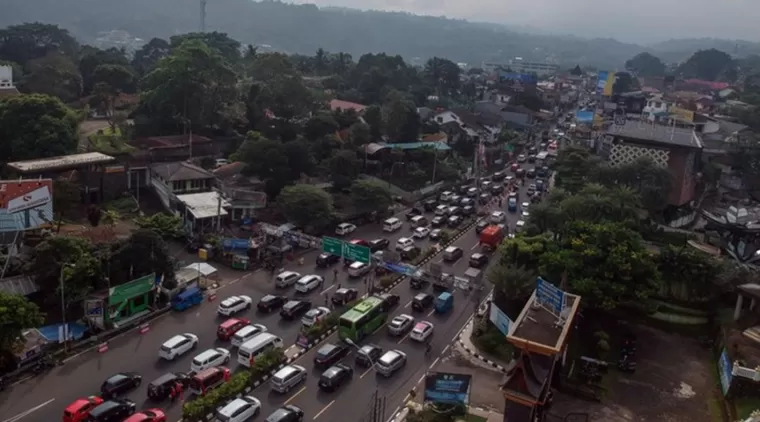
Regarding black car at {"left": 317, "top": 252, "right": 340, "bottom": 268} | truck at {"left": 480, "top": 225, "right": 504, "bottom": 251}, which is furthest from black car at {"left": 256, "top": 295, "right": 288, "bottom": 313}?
truck at {"left": 480, "top": 225, "right": 504, "bottom": 251}

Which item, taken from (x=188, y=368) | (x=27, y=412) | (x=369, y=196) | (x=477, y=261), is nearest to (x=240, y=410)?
(x=188, y=368)

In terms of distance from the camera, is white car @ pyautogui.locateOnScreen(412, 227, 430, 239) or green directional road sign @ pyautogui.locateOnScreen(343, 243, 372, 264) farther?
white car @ pyautogui.locateOnScreen(412, 227, 430, 239)

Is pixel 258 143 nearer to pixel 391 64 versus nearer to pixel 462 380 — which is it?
pixel 462 380

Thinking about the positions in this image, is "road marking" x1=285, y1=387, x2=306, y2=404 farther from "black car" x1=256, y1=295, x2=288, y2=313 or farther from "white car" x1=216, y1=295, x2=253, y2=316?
"white car" x1=216, y1=295, x2=253, y2=316

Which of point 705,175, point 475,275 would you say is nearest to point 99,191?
point 475,275

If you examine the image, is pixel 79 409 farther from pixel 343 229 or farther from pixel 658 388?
pixel 343 229

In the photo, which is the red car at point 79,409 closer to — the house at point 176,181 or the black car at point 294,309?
the black car at point 294,309
